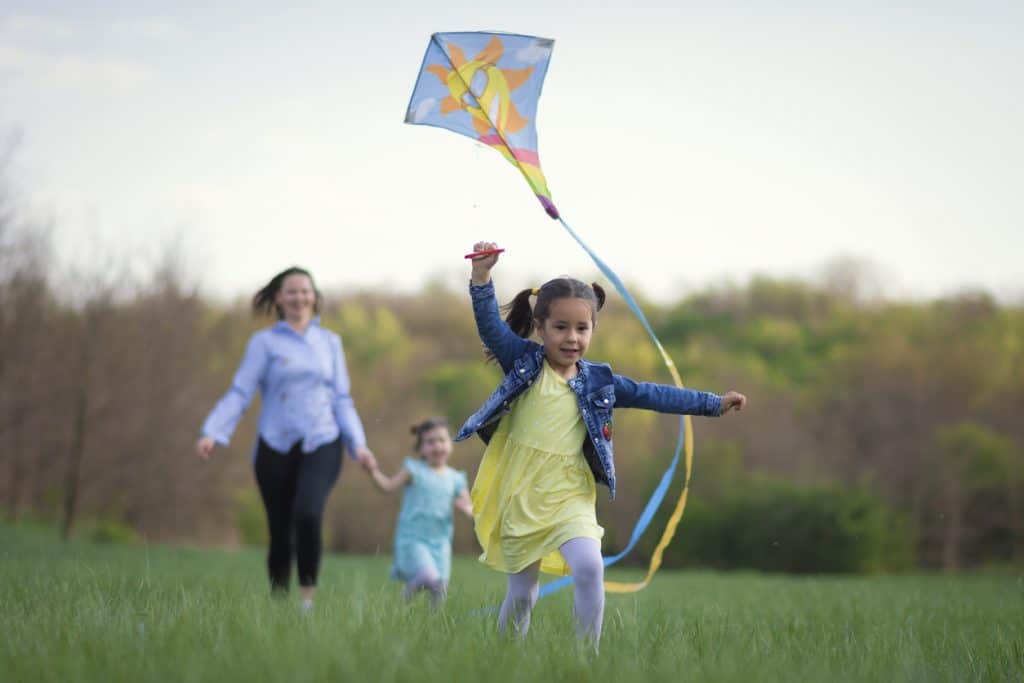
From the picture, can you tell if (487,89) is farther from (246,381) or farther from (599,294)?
(246,381)

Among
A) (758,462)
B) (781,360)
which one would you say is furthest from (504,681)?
(781,360)

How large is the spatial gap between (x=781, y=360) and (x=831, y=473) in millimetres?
13874

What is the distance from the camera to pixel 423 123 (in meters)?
5.40

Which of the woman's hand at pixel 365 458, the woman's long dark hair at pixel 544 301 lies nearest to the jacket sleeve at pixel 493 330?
the woman's long dark hair at pixel 544 301

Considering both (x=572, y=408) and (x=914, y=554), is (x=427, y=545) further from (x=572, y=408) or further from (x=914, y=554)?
(x=914, y=554)

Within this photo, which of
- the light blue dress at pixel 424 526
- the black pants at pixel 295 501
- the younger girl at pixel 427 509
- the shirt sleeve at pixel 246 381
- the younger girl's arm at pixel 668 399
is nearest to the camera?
the younger girl's arm at pixel 668 399

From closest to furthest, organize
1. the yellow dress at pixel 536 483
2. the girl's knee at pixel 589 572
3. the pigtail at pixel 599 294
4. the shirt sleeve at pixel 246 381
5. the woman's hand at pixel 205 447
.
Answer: the girl's knee at pixel 589 572 → the yellow dress at pixel 536 483 → the pigtail at pixel 599 294 → the woman's hand at pixel 205 447 → the shirt sleeve at pixel 246 381

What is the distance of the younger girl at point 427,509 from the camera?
8234 millimetres

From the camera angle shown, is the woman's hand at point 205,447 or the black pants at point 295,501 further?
the black pants at point 295,501

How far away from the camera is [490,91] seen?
5.45 meters

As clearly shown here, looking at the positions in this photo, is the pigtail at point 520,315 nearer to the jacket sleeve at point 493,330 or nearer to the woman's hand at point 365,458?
the jacket sleeve at point 493,330

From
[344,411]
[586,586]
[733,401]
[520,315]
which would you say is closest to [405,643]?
[586,586]

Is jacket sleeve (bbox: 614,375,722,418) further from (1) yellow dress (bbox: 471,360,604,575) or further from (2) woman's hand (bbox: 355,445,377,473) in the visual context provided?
(2) woman's hand (bbox: 355,445,377,473)

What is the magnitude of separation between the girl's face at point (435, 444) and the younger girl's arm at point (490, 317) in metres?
3.84
